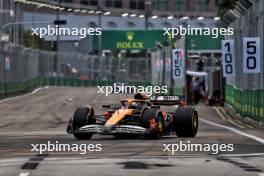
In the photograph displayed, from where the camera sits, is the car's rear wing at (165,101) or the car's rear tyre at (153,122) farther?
the car's rear wing at (165,101)

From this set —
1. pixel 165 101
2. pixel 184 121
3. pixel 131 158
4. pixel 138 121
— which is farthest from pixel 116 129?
pixel 131 158

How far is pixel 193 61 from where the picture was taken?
6669 cm

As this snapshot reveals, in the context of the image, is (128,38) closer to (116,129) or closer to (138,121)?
(138,121)

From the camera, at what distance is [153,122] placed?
73.4 ft

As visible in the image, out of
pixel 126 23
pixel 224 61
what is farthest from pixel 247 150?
pixel 126 23

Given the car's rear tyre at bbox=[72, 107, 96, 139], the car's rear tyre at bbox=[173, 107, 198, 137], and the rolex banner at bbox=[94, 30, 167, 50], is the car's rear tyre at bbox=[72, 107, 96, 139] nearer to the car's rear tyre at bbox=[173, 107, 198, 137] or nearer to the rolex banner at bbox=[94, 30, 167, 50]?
the car's rear tyre at bbox=[173, 107, 198, 137]

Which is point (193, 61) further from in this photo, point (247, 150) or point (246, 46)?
point (247, 150)

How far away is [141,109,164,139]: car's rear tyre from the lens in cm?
2230

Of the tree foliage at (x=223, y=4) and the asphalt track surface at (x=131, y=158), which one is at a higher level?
the tree foliage at (x=223, y=4)

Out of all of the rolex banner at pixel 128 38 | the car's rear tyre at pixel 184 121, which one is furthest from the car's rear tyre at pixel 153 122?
the rolex banner at pixel 128 38

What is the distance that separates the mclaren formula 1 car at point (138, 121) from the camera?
885 inches

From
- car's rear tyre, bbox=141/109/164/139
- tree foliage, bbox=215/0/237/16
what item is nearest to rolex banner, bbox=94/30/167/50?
tree foliage, bbox=215/0/237/16

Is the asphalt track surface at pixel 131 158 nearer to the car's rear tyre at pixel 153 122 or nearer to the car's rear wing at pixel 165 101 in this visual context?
the car's rear tyre at pixel 153 122

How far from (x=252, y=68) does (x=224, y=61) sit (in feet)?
19.2
